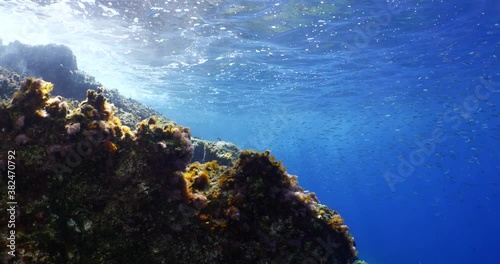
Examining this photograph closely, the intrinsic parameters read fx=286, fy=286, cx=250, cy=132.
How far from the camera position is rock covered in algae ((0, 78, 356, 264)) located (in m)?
3.38

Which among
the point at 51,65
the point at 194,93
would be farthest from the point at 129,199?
the point at 194,93

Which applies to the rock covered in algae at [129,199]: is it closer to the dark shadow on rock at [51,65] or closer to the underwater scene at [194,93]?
the underwater scene at [194,93]

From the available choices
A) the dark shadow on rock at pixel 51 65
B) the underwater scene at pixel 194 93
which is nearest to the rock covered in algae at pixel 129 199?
the underwater scene at pixel 194 93

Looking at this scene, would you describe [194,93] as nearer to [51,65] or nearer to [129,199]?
[51,65]

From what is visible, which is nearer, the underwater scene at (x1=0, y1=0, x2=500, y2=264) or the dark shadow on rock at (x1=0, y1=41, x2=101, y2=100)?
the underwater scene at (x1=0, y1=0, x2=500, y2=264)

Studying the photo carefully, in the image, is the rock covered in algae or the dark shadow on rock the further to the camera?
the dark shadow on rock

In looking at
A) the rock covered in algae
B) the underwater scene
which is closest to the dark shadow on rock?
the underwater scene

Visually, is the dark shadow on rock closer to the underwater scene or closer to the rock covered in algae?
the underwater scene

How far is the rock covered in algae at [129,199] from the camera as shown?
338 centimetres

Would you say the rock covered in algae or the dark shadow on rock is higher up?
the dark shadow on rock

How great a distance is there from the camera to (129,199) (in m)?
3.73

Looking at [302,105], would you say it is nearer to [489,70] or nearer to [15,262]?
[489,70]

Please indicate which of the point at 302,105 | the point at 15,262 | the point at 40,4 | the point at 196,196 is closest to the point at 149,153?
the point at 196,196

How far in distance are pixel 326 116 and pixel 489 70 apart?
2788 centimetres
